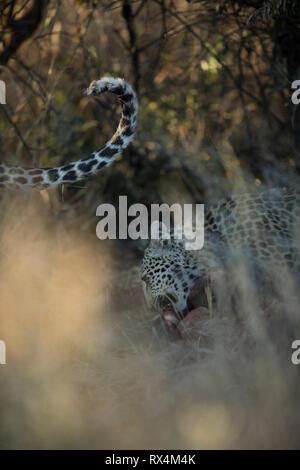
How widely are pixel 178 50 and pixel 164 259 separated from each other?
3.58m

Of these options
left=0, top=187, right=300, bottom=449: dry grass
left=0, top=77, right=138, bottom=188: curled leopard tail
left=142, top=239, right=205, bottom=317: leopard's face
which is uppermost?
left=0, top=77, right=138, bottom=188: curled leopard tail

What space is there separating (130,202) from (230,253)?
2.22 meters

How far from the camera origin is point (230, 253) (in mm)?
4184

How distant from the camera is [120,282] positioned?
15.9 feet

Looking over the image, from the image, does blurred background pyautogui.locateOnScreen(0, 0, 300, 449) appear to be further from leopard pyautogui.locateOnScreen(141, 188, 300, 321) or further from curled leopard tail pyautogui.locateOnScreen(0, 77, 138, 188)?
curled leopard tail pyautogui.locateOnScreen(0, 77, 138, 188)

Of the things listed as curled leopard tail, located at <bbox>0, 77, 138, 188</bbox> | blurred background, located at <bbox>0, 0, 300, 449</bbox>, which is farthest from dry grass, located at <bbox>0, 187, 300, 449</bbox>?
curled leopard tail, located at <bbox>0, 77, 138, 188</bbox>

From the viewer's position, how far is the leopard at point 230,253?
12.8 ft

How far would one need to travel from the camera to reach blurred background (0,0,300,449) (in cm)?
271

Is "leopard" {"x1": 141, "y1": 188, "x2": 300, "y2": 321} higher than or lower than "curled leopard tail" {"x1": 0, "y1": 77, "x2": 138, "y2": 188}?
lower

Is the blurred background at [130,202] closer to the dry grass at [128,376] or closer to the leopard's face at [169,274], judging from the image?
the dry grass at [128,376]

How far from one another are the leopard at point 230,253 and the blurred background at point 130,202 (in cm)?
32

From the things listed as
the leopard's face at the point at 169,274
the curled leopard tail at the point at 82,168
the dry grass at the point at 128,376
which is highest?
the curled leopard tail at the point at 82,168

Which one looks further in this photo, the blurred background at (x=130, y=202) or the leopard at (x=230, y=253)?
the leopard at (x=230, y=253)

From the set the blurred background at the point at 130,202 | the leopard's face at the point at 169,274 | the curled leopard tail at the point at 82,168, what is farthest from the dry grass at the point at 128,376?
the curled leopard tail at the point at 82,168
